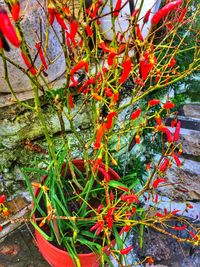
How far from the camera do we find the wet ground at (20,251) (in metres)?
1.52

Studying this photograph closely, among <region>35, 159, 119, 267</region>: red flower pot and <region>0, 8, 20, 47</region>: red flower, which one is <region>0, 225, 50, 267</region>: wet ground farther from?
<region>0, 8, 20, 47</region>: red flower

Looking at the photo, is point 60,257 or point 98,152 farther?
point 98,152

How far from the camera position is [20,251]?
5.15 feet

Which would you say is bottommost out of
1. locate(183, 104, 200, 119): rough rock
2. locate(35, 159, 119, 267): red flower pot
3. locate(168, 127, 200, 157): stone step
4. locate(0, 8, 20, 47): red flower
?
locate(35, 159, 119, 267): red flower pot

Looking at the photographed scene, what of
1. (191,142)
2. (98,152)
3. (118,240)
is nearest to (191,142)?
(191,142)

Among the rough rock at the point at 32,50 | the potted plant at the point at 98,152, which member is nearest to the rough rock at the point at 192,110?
the potted plant at the point at 98,152

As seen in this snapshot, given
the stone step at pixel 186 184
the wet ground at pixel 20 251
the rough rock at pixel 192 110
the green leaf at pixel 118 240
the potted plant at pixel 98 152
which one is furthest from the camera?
the rough rock at pixel 192 110

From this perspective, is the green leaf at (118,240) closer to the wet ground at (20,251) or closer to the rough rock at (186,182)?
the wet ground at (20,251)

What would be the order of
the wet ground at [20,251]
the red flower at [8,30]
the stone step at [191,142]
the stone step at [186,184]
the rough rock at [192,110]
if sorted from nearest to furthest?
the red flower at [8,30], the wet ground at [20,251], the stone step at [186,184], the stone step at [191,142], the rough rock at [192,110]

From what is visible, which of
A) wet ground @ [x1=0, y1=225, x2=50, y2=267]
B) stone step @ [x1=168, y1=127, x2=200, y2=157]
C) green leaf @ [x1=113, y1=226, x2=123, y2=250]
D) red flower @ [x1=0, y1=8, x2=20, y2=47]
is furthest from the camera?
stone step @ [x1=168, y1=127, x2=200, y2=157]

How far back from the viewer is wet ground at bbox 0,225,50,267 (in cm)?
152

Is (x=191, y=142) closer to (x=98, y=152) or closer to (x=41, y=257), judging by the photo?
(x=98, y=152)

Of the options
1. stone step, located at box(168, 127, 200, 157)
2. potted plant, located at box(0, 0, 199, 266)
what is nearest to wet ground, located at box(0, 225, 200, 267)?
potted plant, located at box(0, 0, 199, 266)

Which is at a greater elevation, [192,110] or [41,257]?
[192,110]
